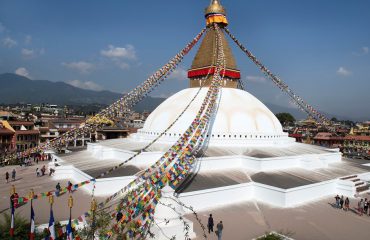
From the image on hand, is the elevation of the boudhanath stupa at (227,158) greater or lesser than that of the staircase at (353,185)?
greater

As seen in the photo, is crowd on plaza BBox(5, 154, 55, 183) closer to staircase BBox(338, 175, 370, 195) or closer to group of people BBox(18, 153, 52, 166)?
group of people BBox(18, 153, 52, 166)

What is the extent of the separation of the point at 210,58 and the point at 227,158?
7.37 m

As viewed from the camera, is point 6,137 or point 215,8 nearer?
point 215,8

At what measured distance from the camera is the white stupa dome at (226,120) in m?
17.0

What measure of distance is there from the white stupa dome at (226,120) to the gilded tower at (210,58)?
2.77ft

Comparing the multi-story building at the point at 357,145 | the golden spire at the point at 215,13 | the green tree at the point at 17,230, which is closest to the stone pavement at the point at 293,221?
the green tree at the point at 17,230

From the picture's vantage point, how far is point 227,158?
48.3 feet

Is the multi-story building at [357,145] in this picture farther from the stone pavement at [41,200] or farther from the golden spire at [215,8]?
the stone pavement at [41,200]

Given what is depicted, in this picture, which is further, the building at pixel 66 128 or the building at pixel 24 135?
the building at pixel 66 128

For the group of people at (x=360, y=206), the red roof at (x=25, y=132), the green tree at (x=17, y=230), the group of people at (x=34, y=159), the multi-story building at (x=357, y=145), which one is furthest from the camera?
the multi-story building at (x=357, y=145)

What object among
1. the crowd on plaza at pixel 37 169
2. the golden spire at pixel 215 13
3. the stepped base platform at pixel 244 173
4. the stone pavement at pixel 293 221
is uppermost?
the golden spire at pixel 215 13

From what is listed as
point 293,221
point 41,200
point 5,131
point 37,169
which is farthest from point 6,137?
point 293,221

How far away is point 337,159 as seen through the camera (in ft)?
59.7

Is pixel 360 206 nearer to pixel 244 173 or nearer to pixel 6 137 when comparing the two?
pixel 244 173
